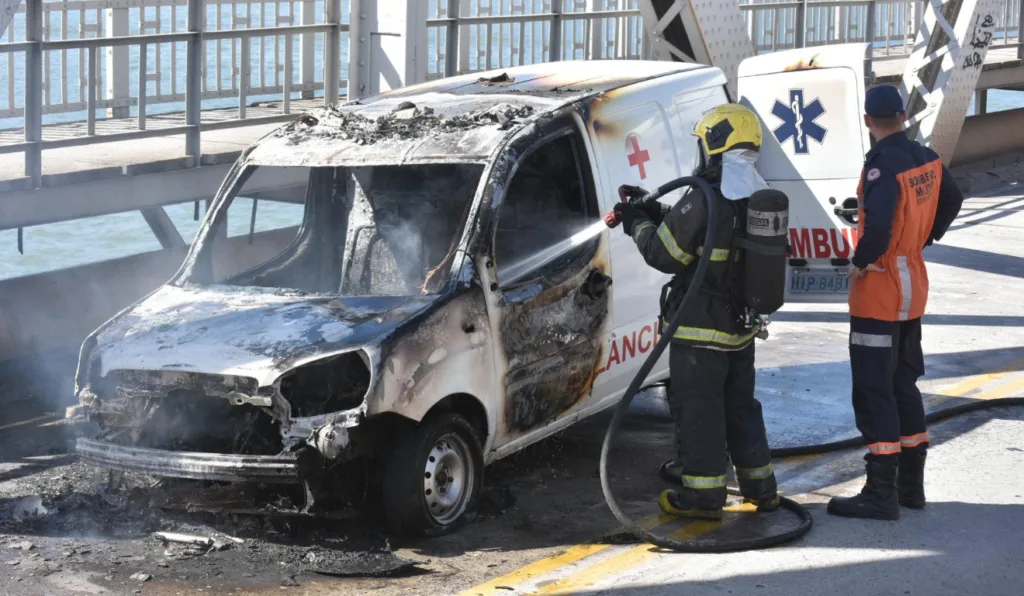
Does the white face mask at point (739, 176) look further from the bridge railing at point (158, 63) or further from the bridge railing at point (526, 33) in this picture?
the bridge railing at point (526, 33)

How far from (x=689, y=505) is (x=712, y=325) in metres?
0.83

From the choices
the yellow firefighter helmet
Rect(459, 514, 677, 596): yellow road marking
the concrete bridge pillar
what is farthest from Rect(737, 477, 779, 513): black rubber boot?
the concrete bridge pillar

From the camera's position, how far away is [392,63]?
10594 mm

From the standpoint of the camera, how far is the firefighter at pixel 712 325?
19.0 ft

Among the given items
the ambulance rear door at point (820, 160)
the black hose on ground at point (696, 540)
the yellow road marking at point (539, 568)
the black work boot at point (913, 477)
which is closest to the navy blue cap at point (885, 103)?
the black hose on ground at point (696, 540)

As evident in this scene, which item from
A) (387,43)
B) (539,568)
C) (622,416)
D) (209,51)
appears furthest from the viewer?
(387,43)

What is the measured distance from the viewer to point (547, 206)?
6.59 metres

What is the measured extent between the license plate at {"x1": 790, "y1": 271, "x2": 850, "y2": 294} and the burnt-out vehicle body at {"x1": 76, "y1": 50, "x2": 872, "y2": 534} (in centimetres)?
142

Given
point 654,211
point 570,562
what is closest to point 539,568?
point 570,562

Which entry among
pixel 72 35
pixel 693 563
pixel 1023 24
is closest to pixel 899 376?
pixel 693 563

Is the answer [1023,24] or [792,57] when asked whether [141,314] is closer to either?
[792,57]

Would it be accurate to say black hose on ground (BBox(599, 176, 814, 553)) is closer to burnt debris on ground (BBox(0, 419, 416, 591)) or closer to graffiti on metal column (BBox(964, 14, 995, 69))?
burnt debris on ground (BBox(0, 419, 416, 591))

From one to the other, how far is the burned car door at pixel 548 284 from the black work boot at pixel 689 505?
2.26 ft

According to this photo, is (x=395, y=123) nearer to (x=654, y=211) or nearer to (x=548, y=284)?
(x=548, y=284)
